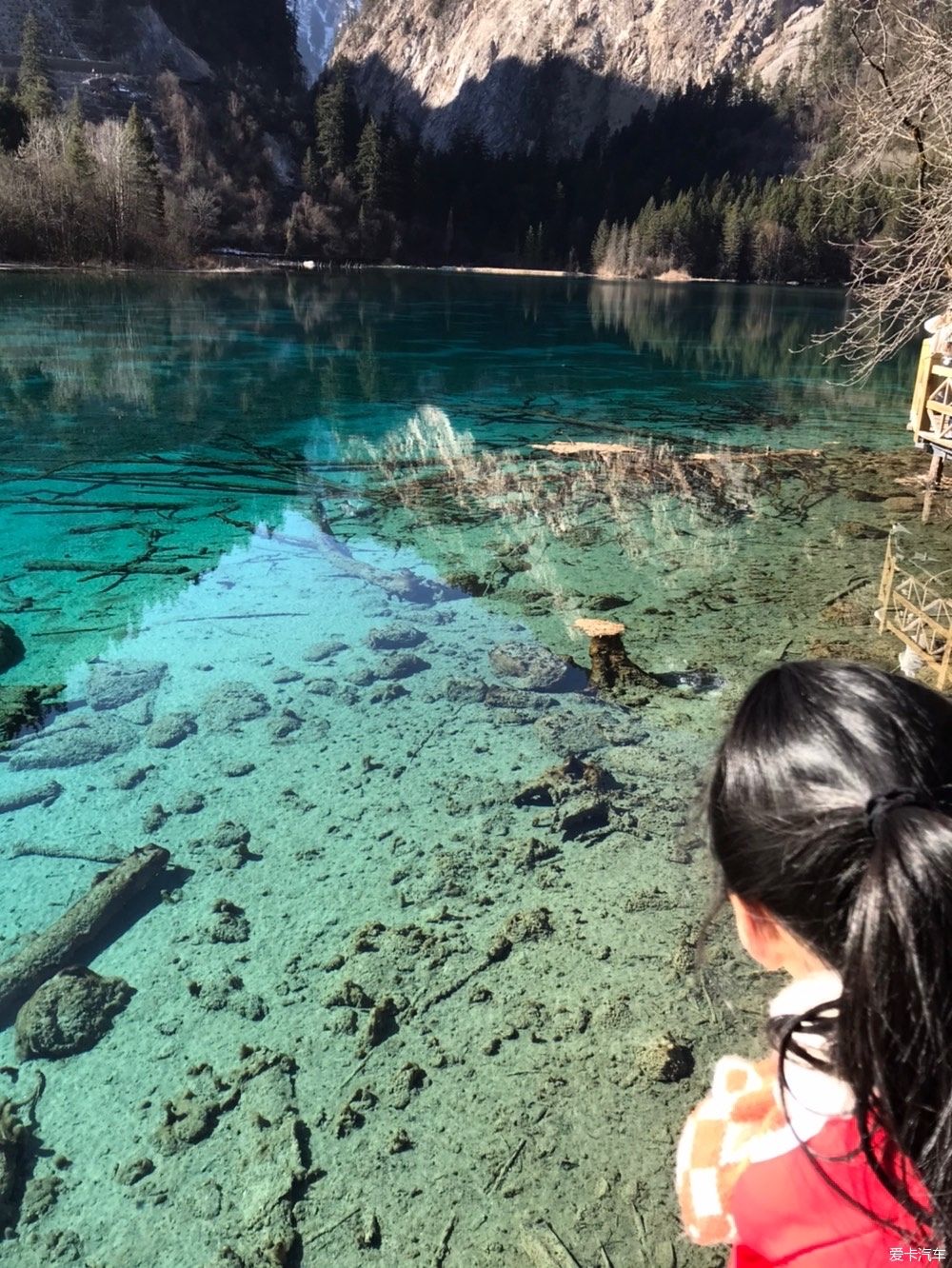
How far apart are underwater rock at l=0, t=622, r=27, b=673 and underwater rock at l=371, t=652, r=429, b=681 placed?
2.78 meters

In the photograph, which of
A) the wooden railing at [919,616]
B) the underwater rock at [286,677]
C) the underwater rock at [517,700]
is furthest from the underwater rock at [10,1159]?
the wooden railing at [919,616]

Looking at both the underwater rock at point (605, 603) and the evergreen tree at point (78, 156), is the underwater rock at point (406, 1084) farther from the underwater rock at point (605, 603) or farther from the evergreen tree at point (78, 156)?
the evergreen tree at point (78, 156)

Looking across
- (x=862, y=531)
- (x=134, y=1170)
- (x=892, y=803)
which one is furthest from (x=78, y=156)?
(x=892, y=803)

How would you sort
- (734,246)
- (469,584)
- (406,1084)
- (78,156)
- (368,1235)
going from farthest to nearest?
1. (734,246)
2. (78,156)
3. (469,584)
4. (406,1084)
5. (368,1235)

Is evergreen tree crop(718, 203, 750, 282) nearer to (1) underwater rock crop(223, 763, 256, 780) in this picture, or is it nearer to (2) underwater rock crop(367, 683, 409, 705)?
(2) underwater rock crop(367, 683, 409, 705)

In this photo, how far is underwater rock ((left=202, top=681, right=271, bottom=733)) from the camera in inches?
228

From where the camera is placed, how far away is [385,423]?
49.5 feet

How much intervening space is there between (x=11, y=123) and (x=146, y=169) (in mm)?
12252

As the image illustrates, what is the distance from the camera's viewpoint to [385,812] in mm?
4848

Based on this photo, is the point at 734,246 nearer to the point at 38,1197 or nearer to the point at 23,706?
the point at 23,706

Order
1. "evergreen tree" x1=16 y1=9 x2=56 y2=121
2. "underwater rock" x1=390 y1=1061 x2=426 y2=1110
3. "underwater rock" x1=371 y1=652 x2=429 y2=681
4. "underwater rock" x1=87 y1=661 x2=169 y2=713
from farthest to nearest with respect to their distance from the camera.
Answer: "evergreen tree" x1=16 y1=9 x2=56 y2=121 → "underwater rock" x1=371 y1=652 x2=429 y2=681 → "underwater rock" x1=87 y1=661 x2=169 y2=713 → "underwater rock" x1=390 y1=1061 x2=426 y2=1110

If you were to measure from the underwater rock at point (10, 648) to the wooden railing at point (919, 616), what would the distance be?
658cm

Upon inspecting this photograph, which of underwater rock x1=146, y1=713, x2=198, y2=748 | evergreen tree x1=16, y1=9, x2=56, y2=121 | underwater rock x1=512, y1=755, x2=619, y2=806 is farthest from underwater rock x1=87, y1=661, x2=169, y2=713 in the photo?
evergreen tree x1=16, y1=9, x2=56, y2=121

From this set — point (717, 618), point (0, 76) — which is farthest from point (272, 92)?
point (717, 618)
